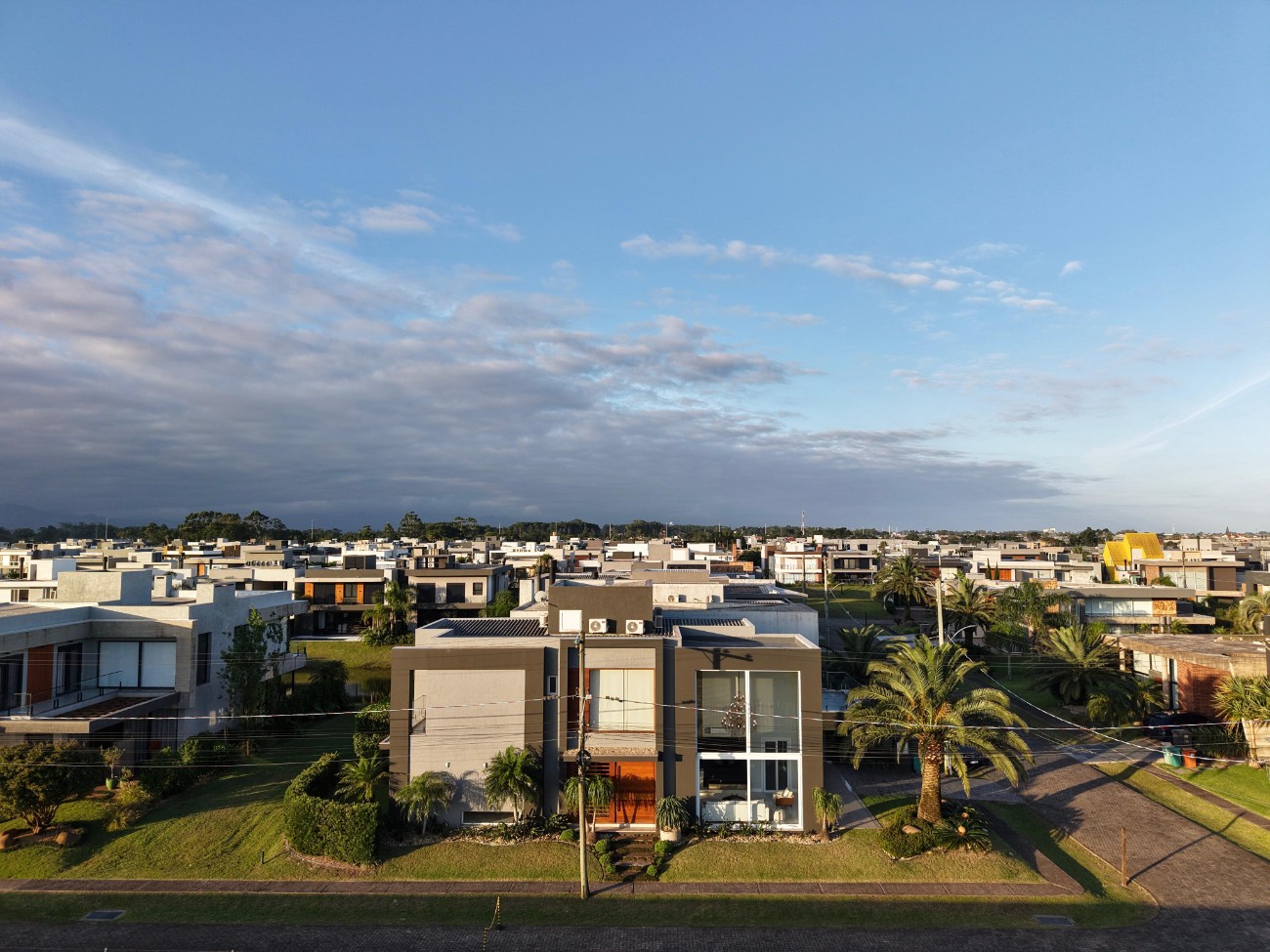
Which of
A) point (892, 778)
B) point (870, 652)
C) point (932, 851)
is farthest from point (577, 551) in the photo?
point (932, 851)

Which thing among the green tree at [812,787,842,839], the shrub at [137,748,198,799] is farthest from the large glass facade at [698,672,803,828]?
the shrub at [137,748,198,799]

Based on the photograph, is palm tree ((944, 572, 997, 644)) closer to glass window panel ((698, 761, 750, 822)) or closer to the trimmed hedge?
glass window panel ((698, 761, 750, 822))

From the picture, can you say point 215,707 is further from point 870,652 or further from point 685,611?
point 870,652

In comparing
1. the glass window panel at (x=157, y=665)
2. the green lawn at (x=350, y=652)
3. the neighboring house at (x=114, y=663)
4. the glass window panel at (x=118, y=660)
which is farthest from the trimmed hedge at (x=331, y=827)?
the green lawn at (x=350, y=652)

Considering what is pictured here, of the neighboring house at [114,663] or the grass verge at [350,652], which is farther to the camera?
the grass verge at [350,652]

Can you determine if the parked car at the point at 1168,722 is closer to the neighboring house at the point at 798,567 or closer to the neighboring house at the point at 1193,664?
the neighboring house at the point at 1193,664

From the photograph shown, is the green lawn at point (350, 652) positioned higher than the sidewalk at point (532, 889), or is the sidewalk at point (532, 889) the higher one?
the green lawn at point (350, 652)

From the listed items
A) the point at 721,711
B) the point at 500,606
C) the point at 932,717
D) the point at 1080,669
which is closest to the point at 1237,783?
the point at 1080,669
